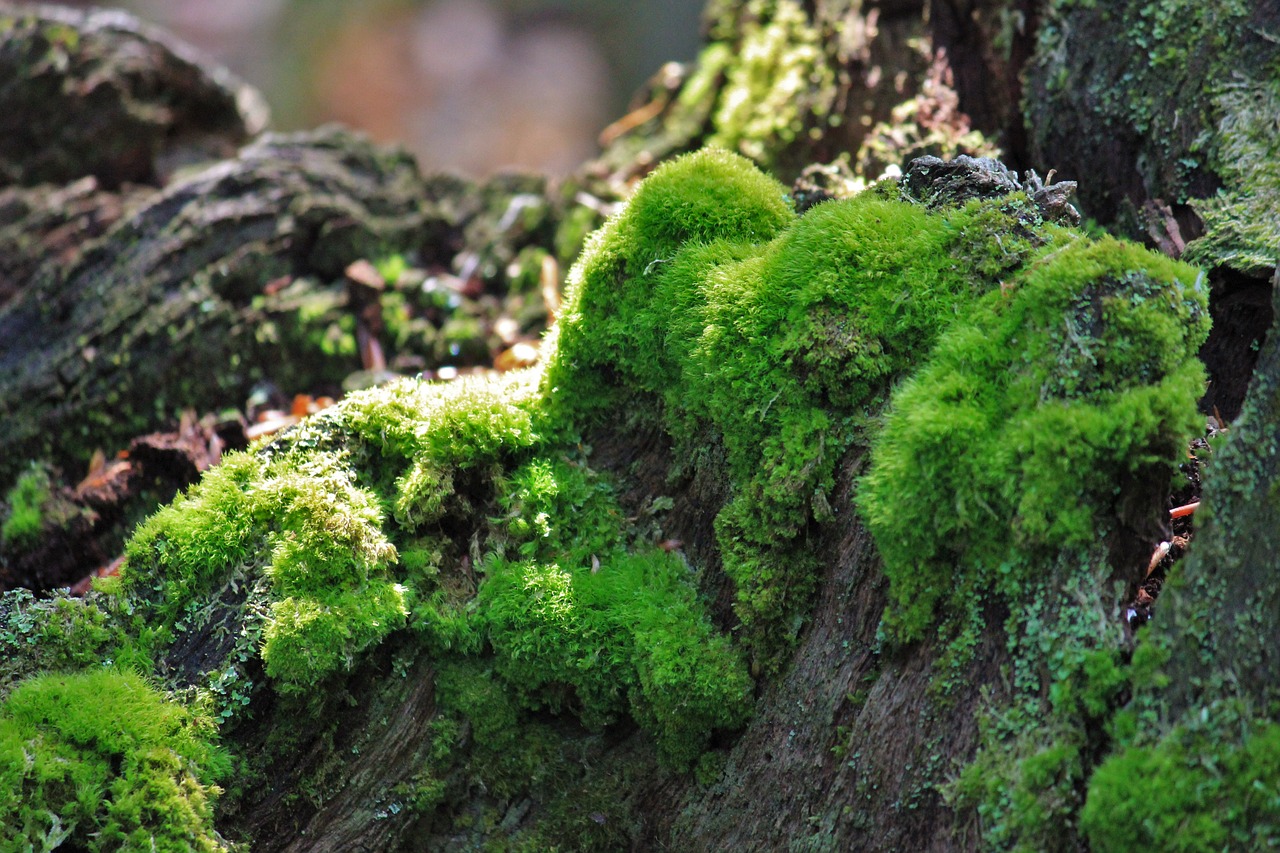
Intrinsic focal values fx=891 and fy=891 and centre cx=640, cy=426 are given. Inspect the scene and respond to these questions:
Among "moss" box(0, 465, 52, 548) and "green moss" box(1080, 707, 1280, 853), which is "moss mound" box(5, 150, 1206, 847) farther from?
"moss" box(0, 465, 52, 548)

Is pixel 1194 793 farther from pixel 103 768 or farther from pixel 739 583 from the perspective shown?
pixel 103 768

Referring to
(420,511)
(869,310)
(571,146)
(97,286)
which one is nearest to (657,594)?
(420,511)

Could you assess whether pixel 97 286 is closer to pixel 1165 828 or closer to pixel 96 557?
pixel 96 557

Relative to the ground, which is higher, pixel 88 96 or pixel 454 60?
pixel 454 60

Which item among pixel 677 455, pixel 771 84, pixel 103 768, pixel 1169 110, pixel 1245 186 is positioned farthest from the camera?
pixel 771 84

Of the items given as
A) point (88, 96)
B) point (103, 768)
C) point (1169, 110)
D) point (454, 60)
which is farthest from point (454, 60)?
point (103, 768)

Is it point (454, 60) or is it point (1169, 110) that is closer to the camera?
point (1169, 110)

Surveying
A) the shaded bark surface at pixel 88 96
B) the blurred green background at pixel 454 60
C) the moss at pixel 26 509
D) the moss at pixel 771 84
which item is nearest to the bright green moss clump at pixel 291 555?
the moss at pixel 26 509
